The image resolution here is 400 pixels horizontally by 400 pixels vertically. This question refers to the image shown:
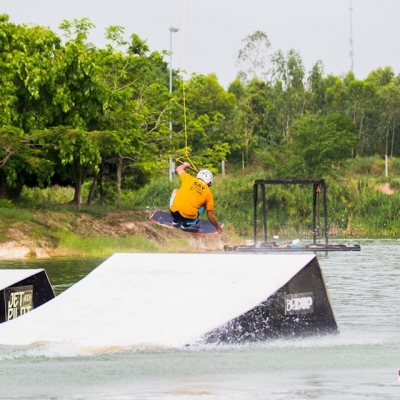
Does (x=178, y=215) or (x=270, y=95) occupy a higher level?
(x=270, y=95)

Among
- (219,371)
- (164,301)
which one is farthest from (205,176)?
(219,371)

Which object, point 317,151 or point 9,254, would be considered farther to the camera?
point 317,151

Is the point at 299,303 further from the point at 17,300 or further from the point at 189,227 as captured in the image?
the point at 189,227

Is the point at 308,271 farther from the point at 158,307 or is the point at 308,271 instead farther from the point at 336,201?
the point at 336,201

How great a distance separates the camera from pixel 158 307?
44.0 ft

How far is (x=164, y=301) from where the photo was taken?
13492 millimetres

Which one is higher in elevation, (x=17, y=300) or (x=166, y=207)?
(x=17, y=300)

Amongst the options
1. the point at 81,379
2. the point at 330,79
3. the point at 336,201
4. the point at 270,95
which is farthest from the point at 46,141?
the point at 330,79

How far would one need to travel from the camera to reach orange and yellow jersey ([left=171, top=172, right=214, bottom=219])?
20.3m

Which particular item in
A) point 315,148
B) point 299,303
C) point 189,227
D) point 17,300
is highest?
point 315,148

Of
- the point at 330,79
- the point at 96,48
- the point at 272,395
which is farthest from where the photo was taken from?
the point at 330,79

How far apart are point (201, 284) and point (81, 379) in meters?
2.95

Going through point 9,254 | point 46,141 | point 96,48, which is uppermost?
point 96,48

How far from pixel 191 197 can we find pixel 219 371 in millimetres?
9079
